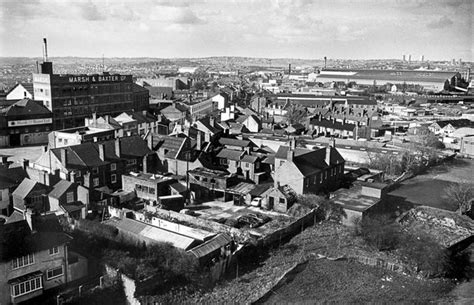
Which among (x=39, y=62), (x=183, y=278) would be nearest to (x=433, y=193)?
(x=183, y=278)

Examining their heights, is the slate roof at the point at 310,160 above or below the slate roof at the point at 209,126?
below

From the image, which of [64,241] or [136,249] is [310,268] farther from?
[64,241]

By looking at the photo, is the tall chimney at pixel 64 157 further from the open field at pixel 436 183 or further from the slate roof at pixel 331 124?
the slate roof at pixel 331 124

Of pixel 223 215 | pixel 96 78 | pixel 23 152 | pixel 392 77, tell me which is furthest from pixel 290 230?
pixel 392 77

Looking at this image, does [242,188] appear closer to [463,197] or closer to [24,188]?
[24,188]

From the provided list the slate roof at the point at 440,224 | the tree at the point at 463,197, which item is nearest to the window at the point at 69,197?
the slate roof at the point at 440,224

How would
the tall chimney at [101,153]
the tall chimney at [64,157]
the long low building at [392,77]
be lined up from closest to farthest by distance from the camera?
the tall chimney at [64,157] < the tall chimney at [101,153] < the long low building at [392,77]
